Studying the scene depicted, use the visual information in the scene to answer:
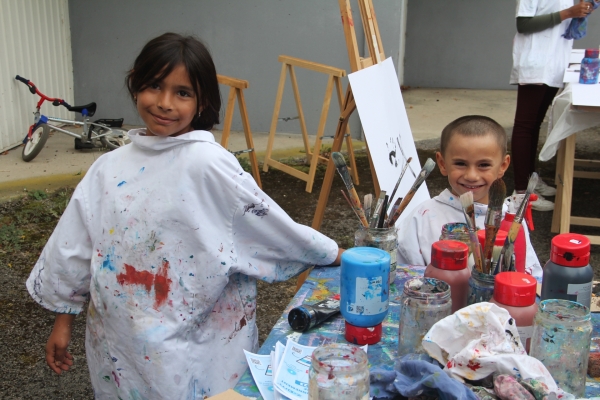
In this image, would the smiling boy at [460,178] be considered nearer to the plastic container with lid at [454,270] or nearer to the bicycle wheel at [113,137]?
the plastic container with lid at [454,270]

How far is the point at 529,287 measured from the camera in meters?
1.33

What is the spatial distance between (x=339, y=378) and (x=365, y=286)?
0.37 meters

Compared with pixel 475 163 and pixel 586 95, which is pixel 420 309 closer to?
pixel 475 163

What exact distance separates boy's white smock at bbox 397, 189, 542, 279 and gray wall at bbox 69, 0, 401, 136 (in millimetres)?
4453

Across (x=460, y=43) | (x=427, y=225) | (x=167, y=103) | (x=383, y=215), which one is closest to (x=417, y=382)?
(x=383, y=215)

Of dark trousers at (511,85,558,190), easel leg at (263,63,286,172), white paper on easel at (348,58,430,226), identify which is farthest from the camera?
easel leg at (263,63,286,172)

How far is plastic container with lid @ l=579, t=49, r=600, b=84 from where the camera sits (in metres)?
4.16

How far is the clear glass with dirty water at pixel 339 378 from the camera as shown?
1086mm

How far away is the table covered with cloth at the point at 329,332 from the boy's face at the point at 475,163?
1.40ft

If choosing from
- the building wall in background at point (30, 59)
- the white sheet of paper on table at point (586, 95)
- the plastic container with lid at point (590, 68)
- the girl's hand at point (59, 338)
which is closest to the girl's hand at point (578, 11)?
the plastic container with lid at point (590, 68)

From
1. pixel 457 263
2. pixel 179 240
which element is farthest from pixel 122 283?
pixel 457 263

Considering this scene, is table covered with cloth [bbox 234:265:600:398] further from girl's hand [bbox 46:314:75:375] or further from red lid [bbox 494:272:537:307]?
girl's hand [bbox 46:314:75:375]

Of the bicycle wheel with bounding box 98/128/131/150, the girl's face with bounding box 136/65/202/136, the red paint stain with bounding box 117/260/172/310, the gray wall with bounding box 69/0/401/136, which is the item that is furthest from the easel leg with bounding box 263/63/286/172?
the red paint stain with bounding box 117/260/172/310

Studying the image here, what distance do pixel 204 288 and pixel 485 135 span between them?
1.10 metres
